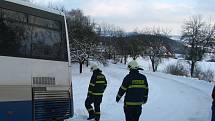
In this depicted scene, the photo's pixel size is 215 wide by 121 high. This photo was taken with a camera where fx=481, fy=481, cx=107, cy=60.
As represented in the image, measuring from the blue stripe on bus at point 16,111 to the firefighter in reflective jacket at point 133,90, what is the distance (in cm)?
223

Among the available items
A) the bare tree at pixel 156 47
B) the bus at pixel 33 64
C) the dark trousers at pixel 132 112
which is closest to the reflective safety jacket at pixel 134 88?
the dark trousers at pixel 132 112

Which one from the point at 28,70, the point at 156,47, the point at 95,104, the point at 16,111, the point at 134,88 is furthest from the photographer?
the point at 156,47

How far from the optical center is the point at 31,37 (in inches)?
456

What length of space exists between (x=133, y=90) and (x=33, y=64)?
2.48 m

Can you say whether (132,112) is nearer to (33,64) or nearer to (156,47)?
(33,64)

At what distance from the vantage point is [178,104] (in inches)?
818

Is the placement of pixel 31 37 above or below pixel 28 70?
above

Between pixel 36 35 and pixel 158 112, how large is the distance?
7.50 m

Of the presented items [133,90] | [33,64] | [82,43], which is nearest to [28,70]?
[33,64]

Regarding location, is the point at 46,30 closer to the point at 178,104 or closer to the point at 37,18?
the point at 37,18

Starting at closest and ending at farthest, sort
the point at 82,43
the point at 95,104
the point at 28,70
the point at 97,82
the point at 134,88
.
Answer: the point at 28,70 < the point at 134,88 < the point at 97,82 < the point at 95,104 < the point at 82,43

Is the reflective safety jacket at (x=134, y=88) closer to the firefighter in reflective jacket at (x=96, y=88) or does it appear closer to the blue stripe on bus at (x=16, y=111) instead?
the blue stripe on bus at (x=16, y=111)

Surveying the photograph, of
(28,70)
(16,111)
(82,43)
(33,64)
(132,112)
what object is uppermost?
(82,43)

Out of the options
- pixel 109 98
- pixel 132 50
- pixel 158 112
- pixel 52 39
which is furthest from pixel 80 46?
pixel 132 50
